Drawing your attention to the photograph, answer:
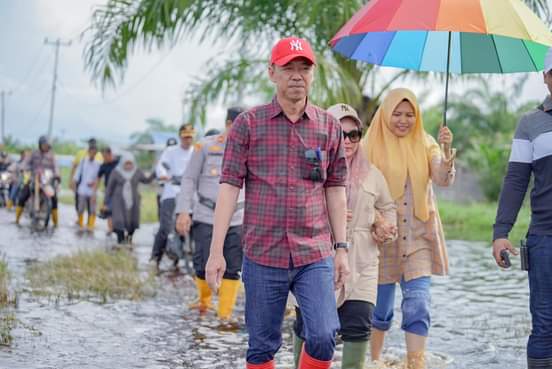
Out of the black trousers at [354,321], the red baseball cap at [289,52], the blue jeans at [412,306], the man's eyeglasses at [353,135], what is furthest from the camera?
the blue jeans at [412,306]

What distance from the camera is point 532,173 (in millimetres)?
5121

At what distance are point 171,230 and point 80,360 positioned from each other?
19.3ft

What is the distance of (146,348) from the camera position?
6.86m

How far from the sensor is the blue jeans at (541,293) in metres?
4.88

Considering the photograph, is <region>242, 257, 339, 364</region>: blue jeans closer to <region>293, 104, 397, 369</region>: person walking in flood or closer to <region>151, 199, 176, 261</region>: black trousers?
<region>293, 104, 397, 369</region>: person walking in flood

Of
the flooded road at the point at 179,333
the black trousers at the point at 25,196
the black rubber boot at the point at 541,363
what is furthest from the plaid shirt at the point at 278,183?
the black trousers at the point at 25,196

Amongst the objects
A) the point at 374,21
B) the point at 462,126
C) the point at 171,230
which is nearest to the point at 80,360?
the point at 374,21

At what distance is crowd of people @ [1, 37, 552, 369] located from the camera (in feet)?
14.6

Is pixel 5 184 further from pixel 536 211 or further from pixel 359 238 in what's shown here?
pixel 536 211

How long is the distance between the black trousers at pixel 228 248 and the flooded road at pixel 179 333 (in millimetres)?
469

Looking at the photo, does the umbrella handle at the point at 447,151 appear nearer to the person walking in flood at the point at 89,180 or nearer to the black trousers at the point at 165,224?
the black trousers at the point at 165,224

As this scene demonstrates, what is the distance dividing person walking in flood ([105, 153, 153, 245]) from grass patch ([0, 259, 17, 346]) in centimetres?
516

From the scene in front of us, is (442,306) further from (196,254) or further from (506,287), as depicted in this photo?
(196,254)

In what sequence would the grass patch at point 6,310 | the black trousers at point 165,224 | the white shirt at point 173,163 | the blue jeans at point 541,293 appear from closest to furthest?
the blue jeans at point 541,293 → the grass patch at point 6,310 → the white shirt at point 173,163 → the black trousers at point 165,224
